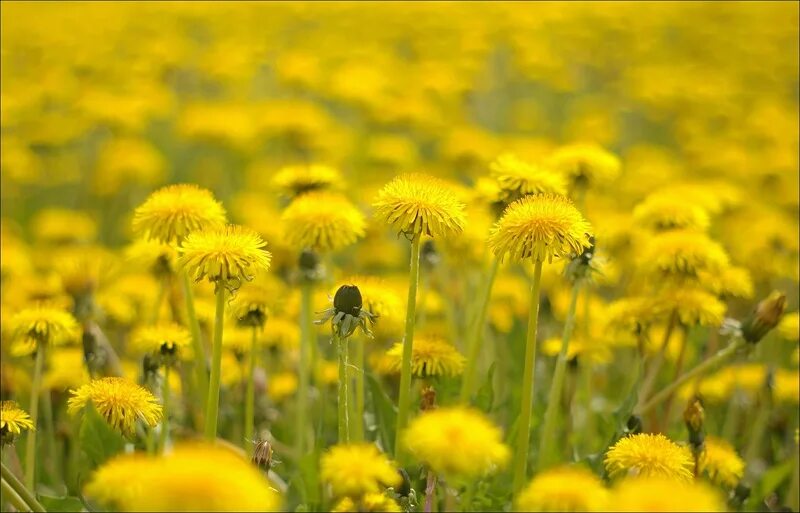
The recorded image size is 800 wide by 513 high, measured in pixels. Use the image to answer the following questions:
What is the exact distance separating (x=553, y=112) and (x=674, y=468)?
6.65 m

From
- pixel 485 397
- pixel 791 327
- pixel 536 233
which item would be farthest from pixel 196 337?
pixel 791 327

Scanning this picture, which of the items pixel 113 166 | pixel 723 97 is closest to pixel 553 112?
pixel 723 97

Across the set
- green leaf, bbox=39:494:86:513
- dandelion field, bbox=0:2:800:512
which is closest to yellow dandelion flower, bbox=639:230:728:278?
dandelion field, bbox=0:2:800:512

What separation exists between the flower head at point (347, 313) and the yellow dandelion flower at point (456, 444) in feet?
1.76

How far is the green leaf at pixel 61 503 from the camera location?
2422 millimetres

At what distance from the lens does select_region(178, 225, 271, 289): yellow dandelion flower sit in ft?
6.53

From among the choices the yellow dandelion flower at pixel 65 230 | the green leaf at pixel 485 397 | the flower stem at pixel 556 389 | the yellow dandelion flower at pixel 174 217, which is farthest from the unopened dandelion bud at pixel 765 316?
the yellow dandelion flower at pixel 65 230

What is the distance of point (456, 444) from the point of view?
1.43 metres

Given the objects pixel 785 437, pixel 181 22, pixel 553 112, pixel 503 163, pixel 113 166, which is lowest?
pixel 785 437

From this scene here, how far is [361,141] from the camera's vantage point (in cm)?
648

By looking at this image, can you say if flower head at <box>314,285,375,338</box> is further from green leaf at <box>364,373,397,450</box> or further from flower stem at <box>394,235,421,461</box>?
green leaf at <box>364,373,397,450</box>

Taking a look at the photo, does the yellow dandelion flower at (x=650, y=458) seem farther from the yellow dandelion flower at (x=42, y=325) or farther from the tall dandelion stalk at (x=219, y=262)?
the yellow dandelion flower at (x=42, y=325)

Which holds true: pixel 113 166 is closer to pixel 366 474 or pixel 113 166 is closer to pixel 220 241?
pixel 220 241

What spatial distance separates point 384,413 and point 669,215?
38.5 inches
